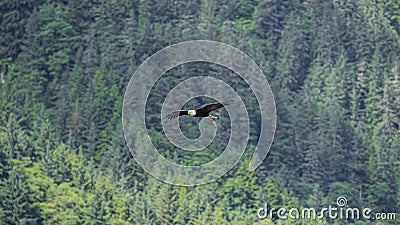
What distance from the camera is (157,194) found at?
74.2 m

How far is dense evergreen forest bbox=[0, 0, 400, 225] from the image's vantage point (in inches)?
2921

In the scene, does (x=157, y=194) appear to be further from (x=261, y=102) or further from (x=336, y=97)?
(x=336, y=97)

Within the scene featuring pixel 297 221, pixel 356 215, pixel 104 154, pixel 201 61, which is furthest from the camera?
pixel 201 61

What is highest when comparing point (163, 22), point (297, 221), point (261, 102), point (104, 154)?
point (163, 22)

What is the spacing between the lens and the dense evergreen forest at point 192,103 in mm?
74188

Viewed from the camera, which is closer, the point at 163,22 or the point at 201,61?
the point at 201,61

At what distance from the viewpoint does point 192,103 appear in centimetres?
8562

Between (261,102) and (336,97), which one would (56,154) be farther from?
(336,97)

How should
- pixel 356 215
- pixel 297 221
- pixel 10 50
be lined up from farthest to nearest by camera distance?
pixel 10 50
pixel 356 215
pixel 297 221

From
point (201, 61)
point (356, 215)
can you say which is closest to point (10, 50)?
point (201, 61)

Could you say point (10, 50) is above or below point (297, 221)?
above

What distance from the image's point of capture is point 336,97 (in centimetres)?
9344

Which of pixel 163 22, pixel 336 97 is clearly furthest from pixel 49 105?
pixel 336 97

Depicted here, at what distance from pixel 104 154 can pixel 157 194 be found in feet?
27.9
